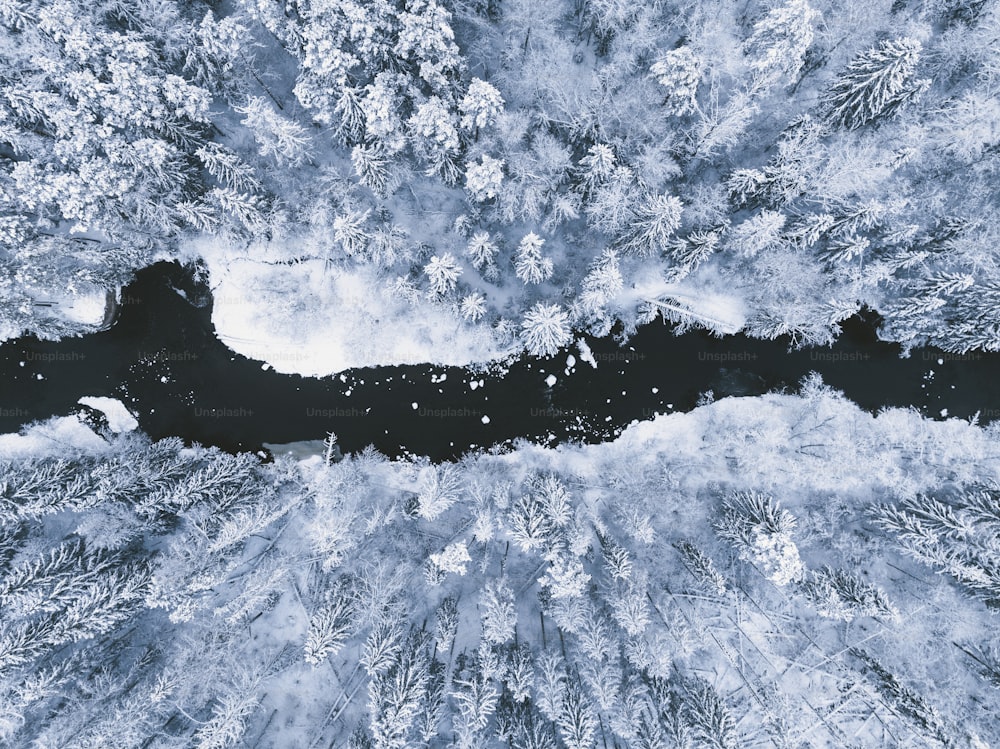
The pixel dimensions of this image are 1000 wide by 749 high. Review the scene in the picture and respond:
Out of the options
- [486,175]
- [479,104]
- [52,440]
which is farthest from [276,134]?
[52,440]

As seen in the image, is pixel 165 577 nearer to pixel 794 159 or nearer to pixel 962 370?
pixel 794 159

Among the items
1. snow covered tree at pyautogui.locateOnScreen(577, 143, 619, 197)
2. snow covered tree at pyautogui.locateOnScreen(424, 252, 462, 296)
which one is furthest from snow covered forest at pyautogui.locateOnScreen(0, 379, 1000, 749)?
snow covered tree at pyautogui.locateOnScreen(577, 143, 619, 197)

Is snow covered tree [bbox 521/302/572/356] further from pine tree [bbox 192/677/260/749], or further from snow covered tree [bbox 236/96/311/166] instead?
pine tree [bbox 192/677/260/749]

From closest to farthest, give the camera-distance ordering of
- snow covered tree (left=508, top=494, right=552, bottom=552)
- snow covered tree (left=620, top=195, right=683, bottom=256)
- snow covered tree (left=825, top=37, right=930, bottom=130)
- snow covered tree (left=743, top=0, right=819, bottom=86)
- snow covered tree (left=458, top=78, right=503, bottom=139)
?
snow covered tree (left=825, top=37, right=930, bottom=130) < snow covered tree (left=743, top=0, right=819, bottom=86) < snow covered tree (left=458, top=78, right=503, bottom=139) < snow covered tree (left=620, top=195, right=683, bottom=256) < snow covered tree (left=508, top=494, right=552, bottom=552)

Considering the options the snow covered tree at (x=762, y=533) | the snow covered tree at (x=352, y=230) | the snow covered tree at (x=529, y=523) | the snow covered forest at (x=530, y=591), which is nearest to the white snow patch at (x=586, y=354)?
the snow covered forest at (x=530, y=591)

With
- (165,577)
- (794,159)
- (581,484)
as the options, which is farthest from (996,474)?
(165,577)

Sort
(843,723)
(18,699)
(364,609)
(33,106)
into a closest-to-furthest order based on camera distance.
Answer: (33,106)
(18,699)
(364,609)
(843,723)

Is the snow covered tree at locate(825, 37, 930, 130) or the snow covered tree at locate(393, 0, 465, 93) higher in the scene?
the snow covered tree at locate(825, 37, 930, 130)
